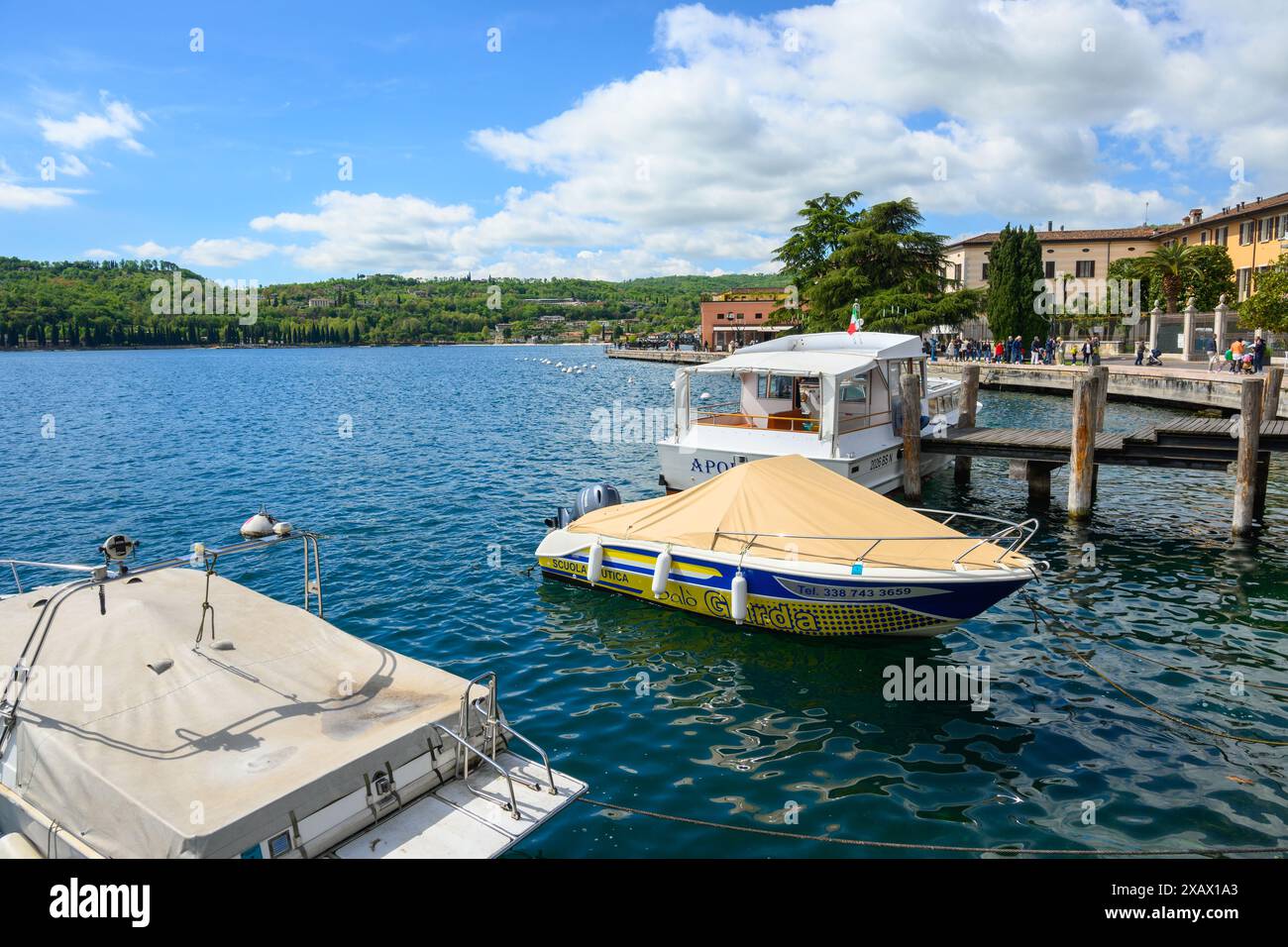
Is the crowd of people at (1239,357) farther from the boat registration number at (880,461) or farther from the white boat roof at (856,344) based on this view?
the boat registration number at (880,461)

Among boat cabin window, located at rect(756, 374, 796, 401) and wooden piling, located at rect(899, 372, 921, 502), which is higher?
boat cabin window, located at rect(756, 374, 796, 401)

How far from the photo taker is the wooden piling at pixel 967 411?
82.6 ft

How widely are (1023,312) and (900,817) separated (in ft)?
232

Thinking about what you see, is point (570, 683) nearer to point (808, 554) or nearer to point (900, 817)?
point (808, 554)

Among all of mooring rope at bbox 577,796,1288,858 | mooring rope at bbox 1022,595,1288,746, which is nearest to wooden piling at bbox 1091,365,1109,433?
mooring rope at bbox 1022,595,1288,746

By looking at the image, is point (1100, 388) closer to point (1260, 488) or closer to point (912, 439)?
point (1260, 488)

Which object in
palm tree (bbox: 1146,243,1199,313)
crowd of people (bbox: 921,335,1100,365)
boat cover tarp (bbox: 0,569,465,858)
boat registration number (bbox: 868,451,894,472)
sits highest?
palm tree (bbox: 1146,243,1199,313)

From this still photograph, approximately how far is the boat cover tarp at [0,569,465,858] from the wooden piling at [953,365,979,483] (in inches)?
818

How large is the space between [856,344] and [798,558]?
13.6 meters

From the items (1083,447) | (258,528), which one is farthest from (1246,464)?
(258,528)

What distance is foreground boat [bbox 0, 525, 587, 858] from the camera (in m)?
6.45

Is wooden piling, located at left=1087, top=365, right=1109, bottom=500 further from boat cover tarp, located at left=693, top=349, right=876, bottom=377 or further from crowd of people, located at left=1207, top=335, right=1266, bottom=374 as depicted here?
crowd of people, located at left=1207, top=335, right=1266, bottom=374

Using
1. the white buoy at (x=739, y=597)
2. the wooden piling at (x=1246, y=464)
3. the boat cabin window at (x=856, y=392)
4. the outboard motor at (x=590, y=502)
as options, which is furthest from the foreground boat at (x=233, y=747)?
the wooden piling at (x=1246, y=464)
